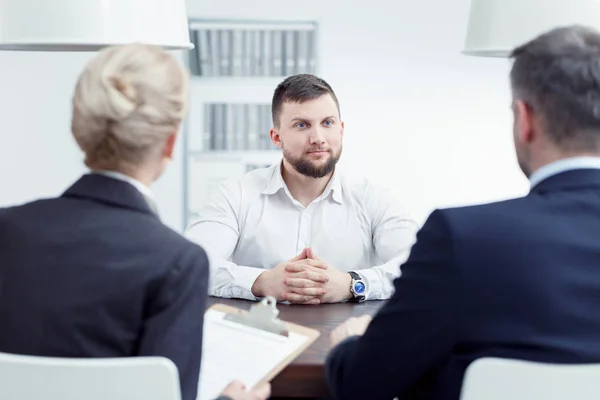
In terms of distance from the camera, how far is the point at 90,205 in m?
1.20

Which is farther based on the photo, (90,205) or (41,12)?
(41,12)

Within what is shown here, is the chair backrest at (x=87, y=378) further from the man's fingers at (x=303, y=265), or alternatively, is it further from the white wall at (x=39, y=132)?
the white wall at (x=39, y=132)

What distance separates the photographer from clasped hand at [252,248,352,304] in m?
1.90

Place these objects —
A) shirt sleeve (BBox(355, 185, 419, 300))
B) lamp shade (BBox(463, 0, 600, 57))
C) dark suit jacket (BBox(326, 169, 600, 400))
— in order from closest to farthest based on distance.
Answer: dark suit jacket (BBox(326, 169, 600, 400)), lamp shade (BBox(463, 0, 600, 57)), shirt sleeve (BBox(355, 185, 419, 300))

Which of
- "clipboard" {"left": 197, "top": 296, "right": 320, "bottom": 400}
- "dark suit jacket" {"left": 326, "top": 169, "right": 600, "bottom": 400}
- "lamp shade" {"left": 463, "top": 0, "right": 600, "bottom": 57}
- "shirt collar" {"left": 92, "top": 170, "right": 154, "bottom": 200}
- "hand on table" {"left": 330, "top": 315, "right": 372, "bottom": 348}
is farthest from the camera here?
"lamp shade" {"left": 463, "top": 0, "right": 600, "bottom": 57}

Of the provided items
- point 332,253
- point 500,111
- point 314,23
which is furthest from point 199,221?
point 500,111

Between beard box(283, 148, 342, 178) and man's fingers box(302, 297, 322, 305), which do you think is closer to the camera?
man's fingers box(302, 297, 322, 305)

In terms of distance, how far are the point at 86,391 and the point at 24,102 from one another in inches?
129

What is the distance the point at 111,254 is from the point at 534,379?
681 mm

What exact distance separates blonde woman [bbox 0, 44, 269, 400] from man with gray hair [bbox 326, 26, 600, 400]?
35 centimetres

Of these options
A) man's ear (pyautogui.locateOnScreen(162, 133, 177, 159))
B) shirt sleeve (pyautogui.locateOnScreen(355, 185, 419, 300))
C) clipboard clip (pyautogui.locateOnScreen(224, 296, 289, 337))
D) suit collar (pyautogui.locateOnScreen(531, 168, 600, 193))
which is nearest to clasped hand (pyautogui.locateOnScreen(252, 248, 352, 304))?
shirt sleeve (pyautogui.locateOnScreen(355, 185, 419, 300))

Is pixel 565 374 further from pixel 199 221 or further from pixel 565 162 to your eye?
pixel 199 221

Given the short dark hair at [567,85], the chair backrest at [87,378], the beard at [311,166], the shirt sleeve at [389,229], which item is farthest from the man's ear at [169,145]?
the beard at [311,166]

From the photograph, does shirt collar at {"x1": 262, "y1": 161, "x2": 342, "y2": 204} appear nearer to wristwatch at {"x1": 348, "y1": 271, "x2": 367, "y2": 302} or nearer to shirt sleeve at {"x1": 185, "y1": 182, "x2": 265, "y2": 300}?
shirt sleeve at {"x1": 185, "y1": 182, "x2": 265, "y2": 300}
